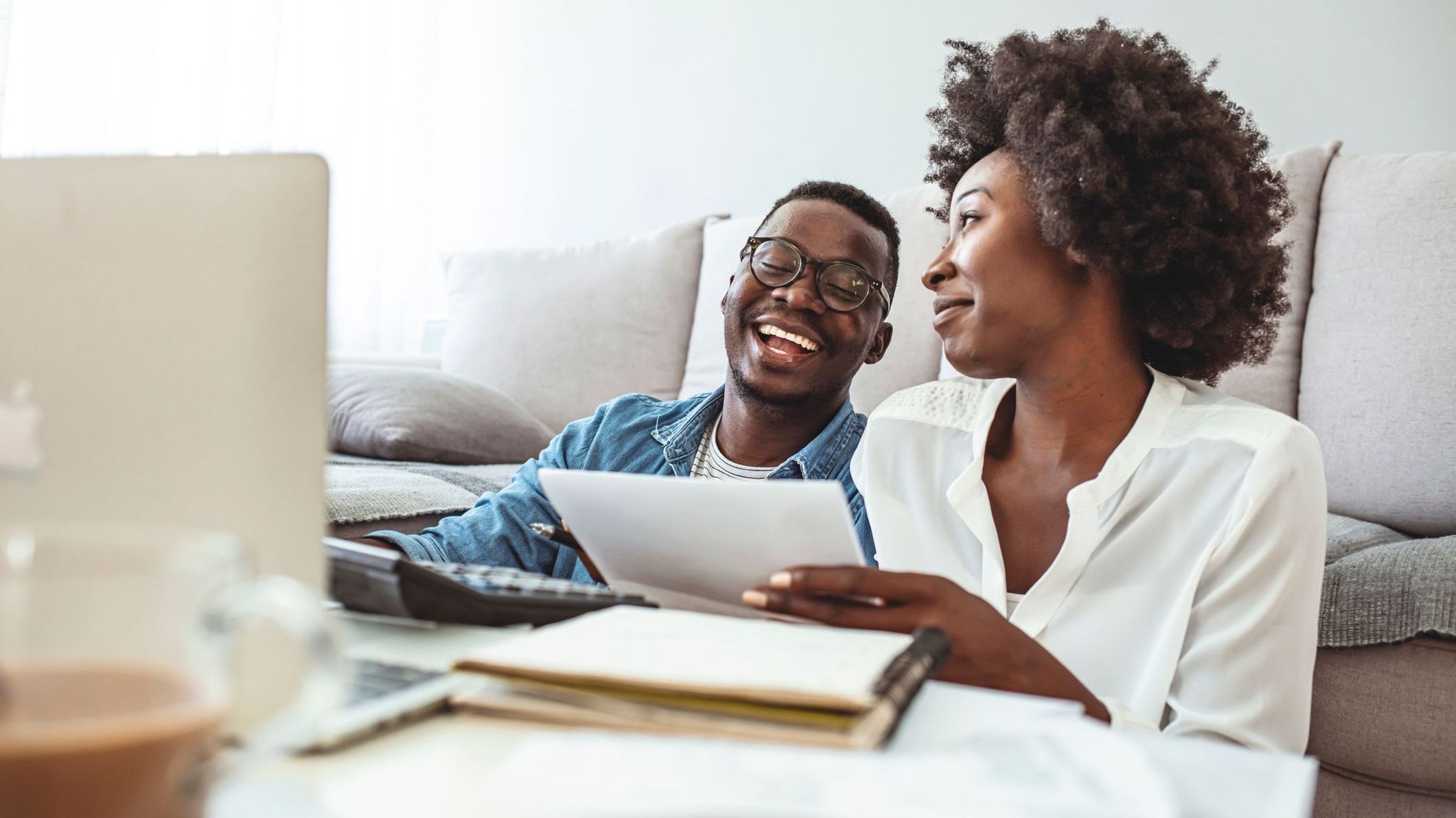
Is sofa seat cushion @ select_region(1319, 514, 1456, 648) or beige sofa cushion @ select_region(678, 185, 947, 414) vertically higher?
beige sofa cushion @ select_region(678, 185, 947, 414)

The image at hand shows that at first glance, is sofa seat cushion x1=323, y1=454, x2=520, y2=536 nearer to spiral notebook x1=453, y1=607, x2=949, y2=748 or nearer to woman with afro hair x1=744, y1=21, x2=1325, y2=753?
woman with afro hair x1=744, y1=21, x2=1325, y2=753

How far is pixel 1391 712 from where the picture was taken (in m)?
1.18

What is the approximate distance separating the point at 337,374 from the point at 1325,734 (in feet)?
6.13

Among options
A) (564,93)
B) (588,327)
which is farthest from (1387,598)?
(564,93)

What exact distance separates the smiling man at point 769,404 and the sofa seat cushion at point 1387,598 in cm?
53

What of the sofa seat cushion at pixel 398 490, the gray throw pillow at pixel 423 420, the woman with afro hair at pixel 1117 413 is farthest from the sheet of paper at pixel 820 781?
the gray throw pillow at pixel 423 420

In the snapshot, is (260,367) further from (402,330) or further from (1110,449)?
(402,330)

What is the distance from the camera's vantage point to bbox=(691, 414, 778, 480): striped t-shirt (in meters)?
1.51

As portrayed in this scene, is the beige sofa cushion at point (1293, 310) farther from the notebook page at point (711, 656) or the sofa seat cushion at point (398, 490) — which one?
the notebook page at point (711, 656)

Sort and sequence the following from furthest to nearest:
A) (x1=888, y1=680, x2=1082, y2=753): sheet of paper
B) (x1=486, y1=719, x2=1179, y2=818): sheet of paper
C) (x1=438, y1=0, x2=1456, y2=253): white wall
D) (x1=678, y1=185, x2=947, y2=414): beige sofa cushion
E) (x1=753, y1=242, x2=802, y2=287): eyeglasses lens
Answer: (x1=438, y1=0, x2=1456, y2=253): white wall
(x1=678, y1=185, x2=947, y2=414): beige sofa cushion
(x1=753, y1=242, x2=802, y2=287): eyeglasses lens
(x1=888, y1=680, x2=1082, y2=753): sheet of paper
(x1=486, y1=719, x2=1179, y2=818): sheet of paper

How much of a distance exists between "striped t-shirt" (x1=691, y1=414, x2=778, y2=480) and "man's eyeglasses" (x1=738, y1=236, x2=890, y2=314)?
0.23 metres

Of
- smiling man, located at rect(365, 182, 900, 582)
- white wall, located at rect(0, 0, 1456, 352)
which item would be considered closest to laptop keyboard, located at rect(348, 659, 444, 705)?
smiling man, located at rect(365, 182, 900, 582)

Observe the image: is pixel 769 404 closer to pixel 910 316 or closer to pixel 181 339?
pixel 910 316

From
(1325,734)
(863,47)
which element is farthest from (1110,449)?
(863,47)
